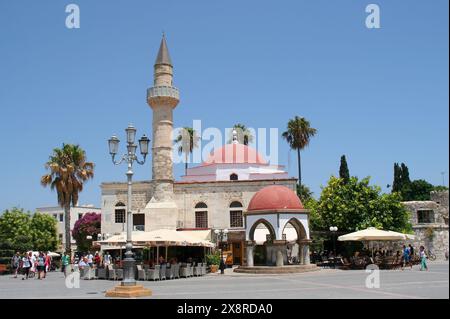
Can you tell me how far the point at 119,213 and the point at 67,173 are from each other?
5403mm

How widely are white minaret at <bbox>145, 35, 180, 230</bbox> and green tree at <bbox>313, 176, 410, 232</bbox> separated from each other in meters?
11.4

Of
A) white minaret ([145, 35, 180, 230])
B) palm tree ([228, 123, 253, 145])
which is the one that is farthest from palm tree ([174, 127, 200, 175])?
white minaret ([145, 35, 180, 230])

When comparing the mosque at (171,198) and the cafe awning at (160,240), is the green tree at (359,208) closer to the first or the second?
the mosque at (171,198)

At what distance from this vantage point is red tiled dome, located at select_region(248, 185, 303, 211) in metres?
27.3

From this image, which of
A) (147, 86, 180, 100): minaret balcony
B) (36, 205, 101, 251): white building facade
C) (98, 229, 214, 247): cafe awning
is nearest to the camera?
(98, 229, 214, 247): cafe awning

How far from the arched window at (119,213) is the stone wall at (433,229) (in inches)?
1059

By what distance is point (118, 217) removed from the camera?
38.6 m

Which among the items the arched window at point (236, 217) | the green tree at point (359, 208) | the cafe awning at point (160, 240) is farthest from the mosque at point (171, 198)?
the cafe awning at point (160, 240)

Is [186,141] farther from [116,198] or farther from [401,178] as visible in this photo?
[401,178]

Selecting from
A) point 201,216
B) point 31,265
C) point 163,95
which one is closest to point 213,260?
point 201,216

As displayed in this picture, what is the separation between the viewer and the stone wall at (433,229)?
4641cm

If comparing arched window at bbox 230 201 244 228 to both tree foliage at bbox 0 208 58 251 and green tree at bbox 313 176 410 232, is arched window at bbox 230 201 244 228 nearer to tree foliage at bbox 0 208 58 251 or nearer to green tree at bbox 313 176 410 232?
green tree at bbox 313 176 410 232

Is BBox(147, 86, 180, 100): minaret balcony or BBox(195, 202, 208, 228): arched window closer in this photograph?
BBox(147, 86, 180, 100): minaret balcony

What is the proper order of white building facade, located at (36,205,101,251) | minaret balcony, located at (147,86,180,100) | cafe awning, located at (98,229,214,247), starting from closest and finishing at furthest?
cafe awning, located at (98,229,214,247)
minaret balcony, located at (147,86,180,100)
white building facade, located at (36,205,101,251)
